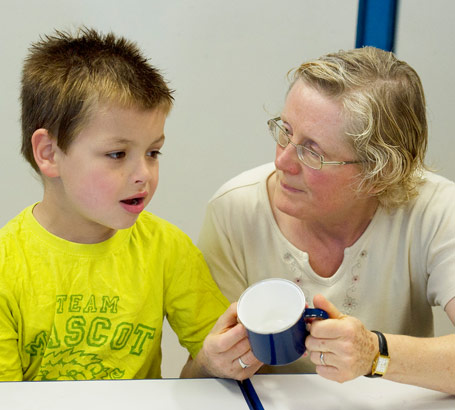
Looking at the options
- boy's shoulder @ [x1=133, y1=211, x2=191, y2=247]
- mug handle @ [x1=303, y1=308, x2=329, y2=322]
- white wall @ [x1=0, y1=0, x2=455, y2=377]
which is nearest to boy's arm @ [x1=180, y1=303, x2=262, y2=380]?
mug handle @ [x1=303, y1=308, x2=329, y2=322]

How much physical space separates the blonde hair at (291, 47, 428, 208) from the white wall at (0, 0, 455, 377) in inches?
32.0

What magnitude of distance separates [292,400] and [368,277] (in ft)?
1.38

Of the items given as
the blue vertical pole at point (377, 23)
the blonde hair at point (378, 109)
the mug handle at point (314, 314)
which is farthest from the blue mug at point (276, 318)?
the blue vertical pole at point (377, 23)

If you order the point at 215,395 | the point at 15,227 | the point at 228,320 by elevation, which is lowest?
the point at 215,395

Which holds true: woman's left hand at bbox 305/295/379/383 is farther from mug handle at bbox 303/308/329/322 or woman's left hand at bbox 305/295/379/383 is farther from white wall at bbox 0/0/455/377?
white wall at bbox 0/0/455/377

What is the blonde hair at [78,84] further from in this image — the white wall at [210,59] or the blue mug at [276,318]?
the white wall at [210,59]

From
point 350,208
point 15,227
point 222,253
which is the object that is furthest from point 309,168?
point 15,227

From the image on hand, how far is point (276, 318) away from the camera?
101 centimetres

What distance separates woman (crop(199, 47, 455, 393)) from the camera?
125 cm

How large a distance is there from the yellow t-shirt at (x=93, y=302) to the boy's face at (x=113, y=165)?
0.32 feet

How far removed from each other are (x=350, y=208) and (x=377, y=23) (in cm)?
105

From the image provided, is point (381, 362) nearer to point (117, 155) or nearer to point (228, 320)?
point (228, 320)

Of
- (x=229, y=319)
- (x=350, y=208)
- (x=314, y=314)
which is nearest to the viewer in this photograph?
(x=314, y=314)

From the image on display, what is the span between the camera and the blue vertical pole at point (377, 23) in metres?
2.12
